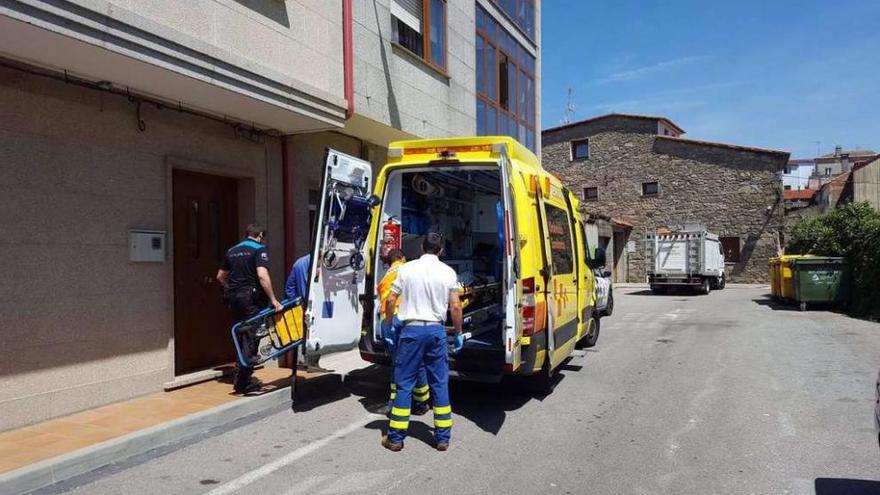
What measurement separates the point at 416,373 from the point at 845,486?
3042mm

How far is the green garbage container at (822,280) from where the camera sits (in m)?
16.5

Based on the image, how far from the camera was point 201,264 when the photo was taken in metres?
7.60

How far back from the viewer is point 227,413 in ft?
19.0

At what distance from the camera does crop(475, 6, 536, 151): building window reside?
45.4ft

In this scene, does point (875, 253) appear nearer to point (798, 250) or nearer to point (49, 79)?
point (798, 250)

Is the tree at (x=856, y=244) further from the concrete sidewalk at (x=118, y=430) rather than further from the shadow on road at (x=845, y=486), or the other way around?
the concrete sidewalk at (x=118, y=430)

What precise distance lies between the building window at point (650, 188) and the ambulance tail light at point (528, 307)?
30256mm

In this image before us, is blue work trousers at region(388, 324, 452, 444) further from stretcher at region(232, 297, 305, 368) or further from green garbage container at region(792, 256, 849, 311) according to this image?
green garbage container at region(792, 256, 849, 311)

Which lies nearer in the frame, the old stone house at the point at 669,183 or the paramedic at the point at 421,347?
the paramedic at the point at 421,347

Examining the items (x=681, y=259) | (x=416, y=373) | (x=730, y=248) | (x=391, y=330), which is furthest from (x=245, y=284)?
(x=730, y=248)

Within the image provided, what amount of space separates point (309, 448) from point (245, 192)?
4112 millimetres

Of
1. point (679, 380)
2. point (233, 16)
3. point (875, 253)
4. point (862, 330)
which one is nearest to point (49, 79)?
point (233, 16)

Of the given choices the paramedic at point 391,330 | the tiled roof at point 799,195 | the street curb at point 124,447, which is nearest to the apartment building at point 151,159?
the street curb at point 124,447

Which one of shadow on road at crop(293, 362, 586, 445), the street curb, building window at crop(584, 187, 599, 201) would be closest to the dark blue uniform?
→ the street curb
